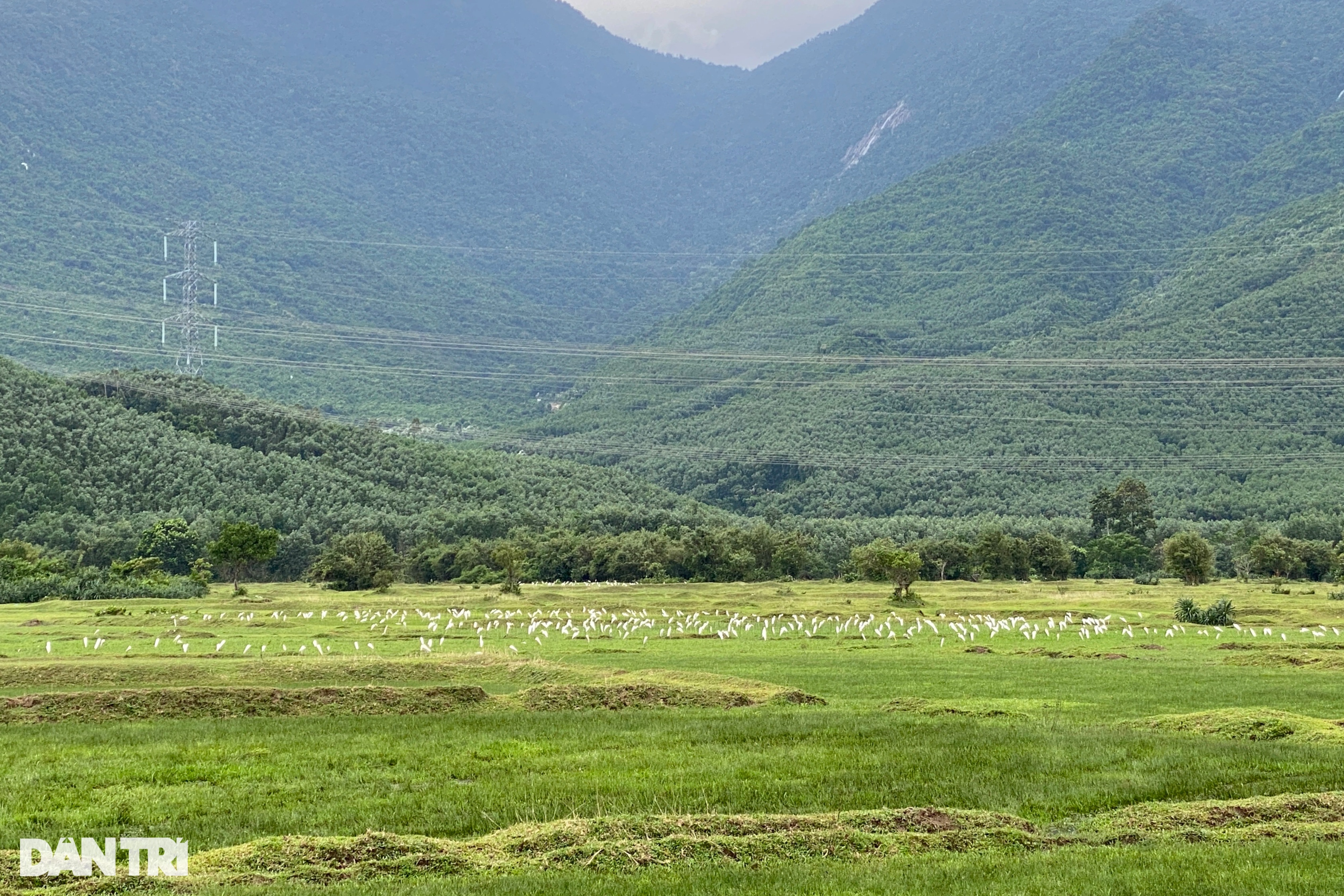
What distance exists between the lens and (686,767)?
1703 cm

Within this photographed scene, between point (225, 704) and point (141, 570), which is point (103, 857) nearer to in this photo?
point (225, 704)

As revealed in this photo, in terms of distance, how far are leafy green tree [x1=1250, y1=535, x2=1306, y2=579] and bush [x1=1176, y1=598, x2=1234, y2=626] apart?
1285 inches

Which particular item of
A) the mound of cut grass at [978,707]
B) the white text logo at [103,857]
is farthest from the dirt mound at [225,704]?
the white text logo at [103,857]

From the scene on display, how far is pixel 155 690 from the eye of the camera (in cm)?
2441

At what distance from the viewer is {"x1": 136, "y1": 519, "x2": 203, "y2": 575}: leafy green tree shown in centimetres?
8862

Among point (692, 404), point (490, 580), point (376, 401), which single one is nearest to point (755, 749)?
point (490, 580)

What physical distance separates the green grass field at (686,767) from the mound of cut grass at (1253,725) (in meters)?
0.08

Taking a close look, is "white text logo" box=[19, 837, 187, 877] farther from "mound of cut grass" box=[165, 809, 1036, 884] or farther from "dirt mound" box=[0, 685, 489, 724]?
"dirt mound" box=[0, 685, 489, 724]

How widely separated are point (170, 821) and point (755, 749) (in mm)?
8712

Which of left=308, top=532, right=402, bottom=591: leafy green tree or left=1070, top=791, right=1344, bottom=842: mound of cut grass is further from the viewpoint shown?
left=308, top=532, right=402, bottom=591: leafy green tree

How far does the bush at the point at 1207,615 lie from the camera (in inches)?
2008

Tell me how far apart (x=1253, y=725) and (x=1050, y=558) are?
6990 cm

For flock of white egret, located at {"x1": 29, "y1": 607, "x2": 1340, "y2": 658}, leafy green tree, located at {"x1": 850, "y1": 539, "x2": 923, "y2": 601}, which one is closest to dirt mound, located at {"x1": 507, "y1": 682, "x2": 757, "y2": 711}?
flock of white egret, located at {"x1": 29, "y1": 607, "x2": 1340, "y2": 658}

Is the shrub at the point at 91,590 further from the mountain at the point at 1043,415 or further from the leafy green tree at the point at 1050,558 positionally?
the mountain at the point at 1043,415
